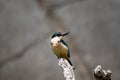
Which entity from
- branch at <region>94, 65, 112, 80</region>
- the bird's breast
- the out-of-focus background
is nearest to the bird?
the bird's breast

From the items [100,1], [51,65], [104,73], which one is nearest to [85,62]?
[51,65]

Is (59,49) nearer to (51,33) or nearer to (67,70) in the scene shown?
(67,70)

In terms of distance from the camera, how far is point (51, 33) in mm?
2768

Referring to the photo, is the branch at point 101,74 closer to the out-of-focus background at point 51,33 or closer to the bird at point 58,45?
the bird at point 58,45

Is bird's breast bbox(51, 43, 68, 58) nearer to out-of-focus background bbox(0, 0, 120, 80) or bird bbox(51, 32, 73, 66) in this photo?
bird bbox(51, 32, 73, 66)

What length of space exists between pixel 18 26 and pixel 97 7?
556mm

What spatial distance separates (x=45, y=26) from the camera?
2.78 meters

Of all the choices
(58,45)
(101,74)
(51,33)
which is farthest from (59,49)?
(51,33)

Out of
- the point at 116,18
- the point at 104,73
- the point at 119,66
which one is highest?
the point at 116,18

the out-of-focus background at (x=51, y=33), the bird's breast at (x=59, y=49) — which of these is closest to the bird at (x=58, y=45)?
the bird's breast at (x=59, y=49)

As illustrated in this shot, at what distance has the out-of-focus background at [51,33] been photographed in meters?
2.71

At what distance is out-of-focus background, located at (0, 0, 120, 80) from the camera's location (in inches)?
106

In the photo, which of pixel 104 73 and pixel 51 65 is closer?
pixel 104 73

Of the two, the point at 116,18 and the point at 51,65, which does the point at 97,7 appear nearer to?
the point at 116,18
